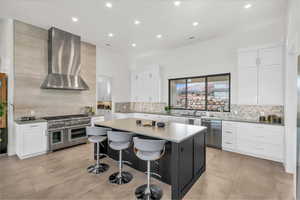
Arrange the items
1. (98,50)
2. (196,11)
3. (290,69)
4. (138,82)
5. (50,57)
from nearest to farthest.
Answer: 1. (290,69)
2. (196,11)
3. (50,57)
4. (98,50)
5. (138,82)

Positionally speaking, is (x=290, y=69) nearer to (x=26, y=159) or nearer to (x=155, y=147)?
(x=155, y=147)

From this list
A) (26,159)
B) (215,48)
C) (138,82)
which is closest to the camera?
(26,159)

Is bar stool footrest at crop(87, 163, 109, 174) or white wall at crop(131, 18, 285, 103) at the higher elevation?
white wall at crop(131, 18, 285, 103)

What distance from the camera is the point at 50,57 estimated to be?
13.8 feet

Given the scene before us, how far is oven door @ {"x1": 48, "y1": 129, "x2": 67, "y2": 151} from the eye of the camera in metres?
3.83

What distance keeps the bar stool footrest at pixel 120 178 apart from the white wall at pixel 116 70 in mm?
3985

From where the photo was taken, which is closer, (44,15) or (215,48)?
(44,15)

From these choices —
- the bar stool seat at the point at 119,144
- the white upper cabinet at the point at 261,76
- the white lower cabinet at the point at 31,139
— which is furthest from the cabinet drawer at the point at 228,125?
the white lower cabinet at the point at 31,139

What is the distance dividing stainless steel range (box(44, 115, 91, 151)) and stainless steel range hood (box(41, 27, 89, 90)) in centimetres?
102

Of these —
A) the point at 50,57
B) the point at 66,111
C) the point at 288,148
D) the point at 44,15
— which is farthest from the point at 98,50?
the point at 288,148

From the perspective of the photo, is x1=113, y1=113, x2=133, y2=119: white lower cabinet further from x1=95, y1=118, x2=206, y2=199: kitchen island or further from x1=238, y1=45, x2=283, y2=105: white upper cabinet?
x1=238, y1=45, x2=283, y2=105: white upper cabinet

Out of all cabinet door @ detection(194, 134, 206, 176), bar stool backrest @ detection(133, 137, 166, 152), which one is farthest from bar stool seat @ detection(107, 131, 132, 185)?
cabinet door @ detection(194, 134, 206, 176)

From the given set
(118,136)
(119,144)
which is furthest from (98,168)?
(118,136)

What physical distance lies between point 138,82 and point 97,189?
4739 mm
